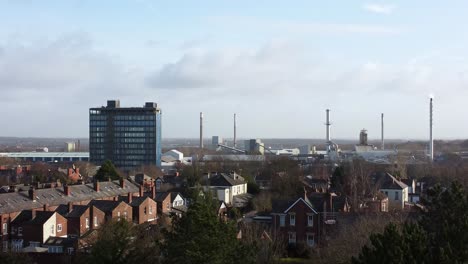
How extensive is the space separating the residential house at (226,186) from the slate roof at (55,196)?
7432 millimetres

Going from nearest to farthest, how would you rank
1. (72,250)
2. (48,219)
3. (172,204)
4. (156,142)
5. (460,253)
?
(460,253), (72,250), (48,219), (172,204), (156,142)

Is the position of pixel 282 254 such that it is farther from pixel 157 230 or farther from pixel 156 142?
pixel 156 142

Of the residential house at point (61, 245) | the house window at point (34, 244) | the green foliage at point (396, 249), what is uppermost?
the green foliage at point (396, 249)

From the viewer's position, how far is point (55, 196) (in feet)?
158

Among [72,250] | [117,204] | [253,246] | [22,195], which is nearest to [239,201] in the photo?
[117,204]

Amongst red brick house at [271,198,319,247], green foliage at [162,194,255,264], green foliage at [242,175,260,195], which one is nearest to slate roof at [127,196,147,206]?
red brick house at [271,198,319,247]

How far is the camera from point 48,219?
40031 mm

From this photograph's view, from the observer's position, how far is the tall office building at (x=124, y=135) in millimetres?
122438

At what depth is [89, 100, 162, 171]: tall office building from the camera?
12244cm

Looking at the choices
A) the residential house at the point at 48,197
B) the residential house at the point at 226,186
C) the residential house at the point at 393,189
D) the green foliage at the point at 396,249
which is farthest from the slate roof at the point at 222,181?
the green foliage at the point at 396,249

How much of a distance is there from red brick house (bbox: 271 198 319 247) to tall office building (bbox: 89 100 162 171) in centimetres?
8281

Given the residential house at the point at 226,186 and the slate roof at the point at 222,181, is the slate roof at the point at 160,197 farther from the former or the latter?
the slate roof at the point at 222,181

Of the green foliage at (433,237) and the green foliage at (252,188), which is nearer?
the green foliage at (433,237)

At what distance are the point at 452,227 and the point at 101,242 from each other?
12447 millimetres
